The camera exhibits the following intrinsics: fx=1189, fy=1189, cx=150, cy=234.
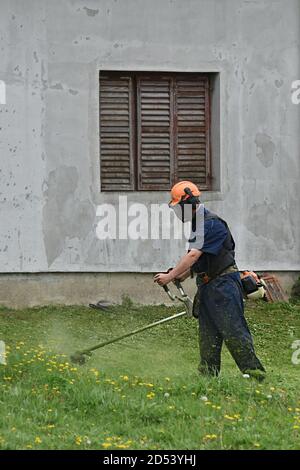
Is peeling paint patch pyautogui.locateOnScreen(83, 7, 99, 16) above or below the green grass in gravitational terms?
above

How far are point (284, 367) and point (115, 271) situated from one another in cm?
373

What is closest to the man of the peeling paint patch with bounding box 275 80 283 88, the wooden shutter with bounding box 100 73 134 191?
the wooden shutter with bounding box 100 73 134 191

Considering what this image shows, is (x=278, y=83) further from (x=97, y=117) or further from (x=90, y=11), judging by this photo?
(x=90, y=11)

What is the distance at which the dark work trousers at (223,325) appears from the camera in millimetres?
10750

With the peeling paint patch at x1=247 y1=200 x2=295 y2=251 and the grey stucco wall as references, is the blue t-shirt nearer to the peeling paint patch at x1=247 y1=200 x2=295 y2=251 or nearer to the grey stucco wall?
the grey stucco wall

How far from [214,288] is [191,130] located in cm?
574

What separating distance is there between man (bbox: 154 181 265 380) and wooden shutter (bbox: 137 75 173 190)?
5.13 metres

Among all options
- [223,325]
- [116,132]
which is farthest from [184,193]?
[116,132]

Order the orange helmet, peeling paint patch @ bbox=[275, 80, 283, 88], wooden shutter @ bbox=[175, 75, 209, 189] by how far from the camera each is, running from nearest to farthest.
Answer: the orange helmet → peeling paint patch @ bbox=[275, 80, 283, 88] → wooden shutter @ bbox=[175, 75, 209, 189]

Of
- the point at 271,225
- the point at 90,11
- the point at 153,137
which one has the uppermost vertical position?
the point at 90,11

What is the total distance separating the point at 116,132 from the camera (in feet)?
52.8

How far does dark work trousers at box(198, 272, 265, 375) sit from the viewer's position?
10750mm
